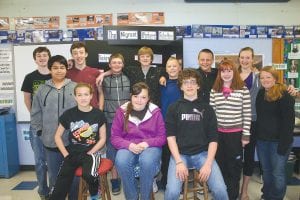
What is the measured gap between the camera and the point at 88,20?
4.29 meters

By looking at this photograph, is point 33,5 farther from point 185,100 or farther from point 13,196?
point 185,100

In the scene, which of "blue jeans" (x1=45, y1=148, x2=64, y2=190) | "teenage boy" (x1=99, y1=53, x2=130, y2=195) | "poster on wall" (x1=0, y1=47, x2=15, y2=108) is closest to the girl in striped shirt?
"teenage boy" (x1=99, y1=53, x2=130, y2=195)

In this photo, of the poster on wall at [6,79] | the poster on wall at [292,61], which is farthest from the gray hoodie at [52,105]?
the poster on wall at [292,61]

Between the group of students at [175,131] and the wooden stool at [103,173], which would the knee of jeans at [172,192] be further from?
the wooden stool at [103,173]

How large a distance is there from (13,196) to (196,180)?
2004 millimetres

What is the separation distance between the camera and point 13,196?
3234mm

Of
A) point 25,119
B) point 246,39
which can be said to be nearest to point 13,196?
point 25,119

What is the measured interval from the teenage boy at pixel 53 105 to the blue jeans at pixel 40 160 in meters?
0.24

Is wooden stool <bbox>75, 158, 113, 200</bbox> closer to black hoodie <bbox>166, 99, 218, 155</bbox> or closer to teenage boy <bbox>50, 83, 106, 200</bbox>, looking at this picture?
teenage boy <bbox>50, 83, 106, 200</bbox>

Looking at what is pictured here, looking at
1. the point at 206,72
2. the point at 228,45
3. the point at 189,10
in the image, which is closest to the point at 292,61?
the point at 228,45

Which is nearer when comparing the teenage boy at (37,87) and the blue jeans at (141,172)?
the blue jeans at (141,172)

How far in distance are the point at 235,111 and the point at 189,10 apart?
7.17 ft

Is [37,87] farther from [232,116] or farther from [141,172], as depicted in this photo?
[232,116]

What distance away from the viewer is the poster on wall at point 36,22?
4289 millimetres
